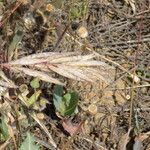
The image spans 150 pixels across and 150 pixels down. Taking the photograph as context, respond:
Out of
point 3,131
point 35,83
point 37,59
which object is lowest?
point 3,131

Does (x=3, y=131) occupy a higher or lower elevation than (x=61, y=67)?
lower

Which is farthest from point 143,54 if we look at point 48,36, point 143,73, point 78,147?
point 78,147

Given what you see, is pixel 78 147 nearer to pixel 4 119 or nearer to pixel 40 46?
pixel 4 119

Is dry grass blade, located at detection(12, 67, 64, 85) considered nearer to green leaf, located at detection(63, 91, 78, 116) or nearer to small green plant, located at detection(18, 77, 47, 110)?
small green plant, located at detection(18, 77, 47, 110)

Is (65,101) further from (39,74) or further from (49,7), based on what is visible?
(49,7)

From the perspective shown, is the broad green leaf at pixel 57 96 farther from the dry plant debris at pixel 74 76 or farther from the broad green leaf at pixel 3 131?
the broad green leaf at pixel 3 131

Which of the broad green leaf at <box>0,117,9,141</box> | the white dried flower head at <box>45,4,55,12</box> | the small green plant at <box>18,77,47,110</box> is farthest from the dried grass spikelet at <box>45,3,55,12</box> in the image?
the broad green leaf at <box>0,117,9,141</box>

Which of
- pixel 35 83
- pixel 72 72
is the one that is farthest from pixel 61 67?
pixel 35 83

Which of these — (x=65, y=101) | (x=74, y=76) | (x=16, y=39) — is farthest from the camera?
(x=65, y=101)

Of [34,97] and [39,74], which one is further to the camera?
[34,97]
